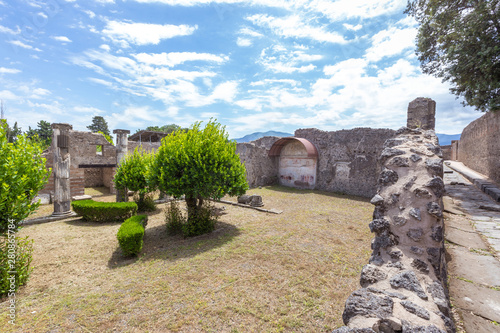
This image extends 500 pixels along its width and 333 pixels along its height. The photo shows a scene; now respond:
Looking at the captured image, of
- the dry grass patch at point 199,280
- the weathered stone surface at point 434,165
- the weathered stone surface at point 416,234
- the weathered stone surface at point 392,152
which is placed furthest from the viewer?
the weathered stone surface at point 392,152

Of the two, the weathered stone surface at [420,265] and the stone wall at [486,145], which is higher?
the stone wall at [486,145]

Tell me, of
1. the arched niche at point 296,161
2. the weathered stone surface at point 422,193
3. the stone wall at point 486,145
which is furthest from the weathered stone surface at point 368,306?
the arched niche at point 296,161

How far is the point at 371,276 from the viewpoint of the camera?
2332 millimetres

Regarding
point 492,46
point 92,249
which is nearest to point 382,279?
point 92,249

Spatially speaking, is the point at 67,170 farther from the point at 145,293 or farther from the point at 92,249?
the point at 145,293

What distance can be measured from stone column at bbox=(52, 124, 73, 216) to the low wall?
458 inches

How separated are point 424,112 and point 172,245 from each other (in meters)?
11.5

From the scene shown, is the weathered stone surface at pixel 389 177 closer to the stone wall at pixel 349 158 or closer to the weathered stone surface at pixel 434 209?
the weathered stone surface at pixel 434 209

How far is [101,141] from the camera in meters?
14.5

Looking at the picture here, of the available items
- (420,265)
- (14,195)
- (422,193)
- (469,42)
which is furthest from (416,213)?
(469,42)

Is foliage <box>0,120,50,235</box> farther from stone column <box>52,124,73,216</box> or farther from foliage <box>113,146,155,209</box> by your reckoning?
stone column <box>52,124,73,216</box>

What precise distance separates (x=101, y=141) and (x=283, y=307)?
619 inches

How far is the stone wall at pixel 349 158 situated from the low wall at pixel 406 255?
9691mm

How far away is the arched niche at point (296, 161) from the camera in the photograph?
14717mm
